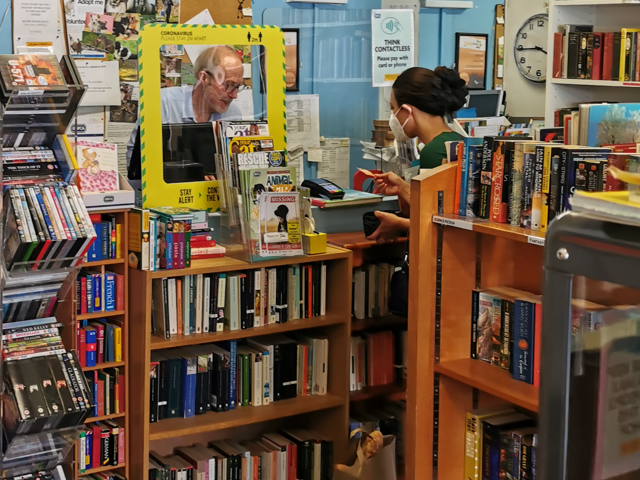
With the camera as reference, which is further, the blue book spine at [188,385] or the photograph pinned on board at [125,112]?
the photograph pinned on board at [125,112]

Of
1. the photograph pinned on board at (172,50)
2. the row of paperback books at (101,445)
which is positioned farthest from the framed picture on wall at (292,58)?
the row of paperback books at (101,445)

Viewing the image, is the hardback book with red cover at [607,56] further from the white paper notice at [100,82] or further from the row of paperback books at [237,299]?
the white paper notice at [100,82]

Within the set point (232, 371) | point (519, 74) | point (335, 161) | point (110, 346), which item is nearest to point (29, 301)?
point (110, 346)

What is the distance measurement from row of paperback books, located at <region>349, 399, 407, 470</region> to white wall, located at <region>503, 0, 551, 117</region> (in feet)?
9.49

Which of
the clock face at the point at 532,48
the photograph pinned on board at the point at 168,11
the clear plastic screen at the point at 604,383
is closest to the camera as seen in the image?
the clear plastic screen at the point at 604,383

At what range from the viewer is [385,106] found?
5.27 meters

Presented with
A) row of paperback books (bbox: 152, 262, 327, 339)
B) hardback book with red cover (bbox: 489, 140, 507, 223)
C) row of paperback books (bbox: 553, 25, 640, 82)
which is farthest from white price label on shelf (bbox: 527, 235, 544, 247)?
row of paperback books (bbox: 553, 25, 640, 82)

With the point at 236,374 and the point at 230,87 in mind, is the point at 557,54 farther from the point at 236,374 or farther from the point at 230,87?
the point at 236,374

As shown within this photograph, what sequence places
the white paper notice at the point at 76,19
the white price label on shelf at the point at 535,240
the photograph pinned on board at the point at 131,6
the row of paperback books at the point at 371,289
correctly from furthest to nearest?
the photograph pinned on board at the point at 131,6
the white paper notice at the point at 76,19
the row of paperback books at the point at 371,289
the white price label on shelf at the point at 535,240

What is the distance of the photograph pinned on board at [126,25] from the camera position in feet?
13.1

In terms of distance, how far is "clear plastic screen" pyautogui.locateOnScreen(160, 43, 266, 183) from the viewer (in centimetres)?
326

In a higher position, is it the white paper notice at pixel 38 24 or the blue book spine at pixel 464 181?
the white paper notice at pixel 38 24

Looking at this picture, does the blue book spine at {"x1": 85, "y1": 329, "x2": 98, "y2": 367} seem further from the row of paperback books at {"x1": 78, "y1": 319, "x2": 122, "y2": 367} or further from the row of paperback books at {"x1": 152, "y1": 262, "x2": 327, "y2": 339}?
the row of paperback books at {"x1": 152, "y1": 262, "x2": 327, "y2": 339}

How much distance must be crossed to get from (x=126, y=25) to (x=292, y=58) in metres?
1.15
